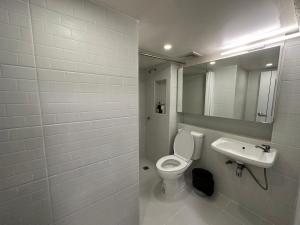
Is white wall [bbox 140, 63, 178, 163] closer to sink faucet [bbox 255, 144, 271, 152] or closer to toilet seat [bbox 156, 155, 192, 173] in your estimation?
toilet seat [bbox 156, 155, 192, 173]

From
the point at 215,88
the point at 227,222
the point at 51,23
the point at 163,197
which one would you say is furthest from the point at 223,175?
the point at 51,23

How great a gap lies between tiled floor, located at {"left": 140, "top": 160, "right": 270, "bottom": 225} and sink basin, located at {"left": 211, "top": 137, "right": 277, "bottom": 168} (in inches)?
29.3

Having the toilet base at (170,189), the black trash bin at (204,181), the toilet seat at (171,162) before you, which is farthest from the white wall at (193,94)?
the toilet base at (170,189)

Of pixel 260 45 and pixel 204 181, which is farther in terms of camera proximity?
pixel 204 181

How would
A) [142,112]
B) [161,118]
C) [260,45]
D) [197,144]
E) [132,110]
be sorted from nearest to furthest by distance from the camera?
[132,110] → [260,45] → [197,144] → [161,118] → [142,112]

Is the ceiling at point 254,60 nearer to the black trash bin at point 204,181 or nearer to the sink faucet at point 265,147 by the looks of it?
the sink faucet at point 265,147

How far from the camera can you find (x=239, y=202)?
1.77 m

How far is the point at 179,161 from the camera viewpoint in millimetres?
2076

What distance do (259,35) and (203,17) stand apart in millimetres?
758

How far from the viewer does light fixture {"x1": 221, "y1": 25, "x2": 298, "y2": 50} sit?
47.8 inches

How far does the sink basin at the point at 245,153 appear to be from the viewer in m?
1.27

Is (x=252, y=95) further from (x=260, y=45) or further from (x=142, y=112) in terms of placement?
(x=142, y=112)

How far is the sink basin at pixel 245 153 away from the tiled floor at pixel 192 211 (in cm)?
74

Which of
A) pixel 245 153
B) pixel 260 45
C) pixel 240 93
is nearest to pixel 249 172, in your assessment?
pixel 245 153
